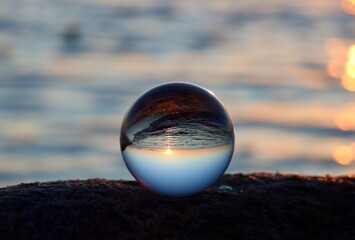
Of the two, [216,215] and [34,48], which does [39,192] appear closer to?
[216,215]

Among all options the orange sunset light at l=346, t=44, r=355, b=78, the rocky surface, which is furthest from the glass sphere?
the orange sunset light at l=346, t=44, r=355, b=78

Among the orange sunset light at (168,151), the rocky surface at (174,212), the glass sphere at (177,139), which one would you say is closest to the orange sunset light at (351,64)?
the rocky surface at (174,212)

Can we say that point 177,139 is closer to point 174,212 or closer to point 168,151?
point 168,151

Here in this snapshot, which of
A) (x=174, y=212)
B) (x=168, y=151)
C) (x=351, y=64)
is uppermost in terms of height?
(x=168, y=151)

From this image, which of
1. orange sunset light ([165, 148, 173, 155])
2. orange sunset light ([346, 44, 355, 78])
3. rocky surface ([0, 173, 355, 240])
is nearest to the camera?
rocky surface ([0, 173, 355, 240])

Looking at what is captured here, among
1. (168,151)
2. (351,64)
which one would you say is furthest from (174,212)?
(351,64)

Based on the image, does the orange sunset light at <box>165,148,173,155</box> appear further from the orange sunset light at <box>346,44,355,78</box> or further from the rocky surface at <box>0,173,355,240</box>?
the orange sunset light at <box>346,44,355,78</box>
